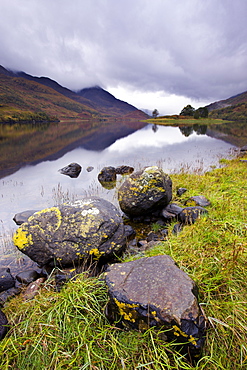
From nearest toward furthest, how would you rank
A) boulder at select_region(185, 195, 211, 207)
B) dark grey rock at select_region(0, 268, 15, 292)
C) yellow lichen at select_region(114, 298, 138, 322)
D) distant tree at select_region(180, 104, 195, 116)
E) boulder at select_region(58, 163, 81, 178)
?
yellow lichen at select_region(114, 298, 138, 322) → dark grey rock at select_region(0, 268, 15, 292) → boulder at select_region(185, 195, 211, 207) → boulder at select_region(58, 163, 81, 178) → distant tree at select_region(180, 104, 195, 116)

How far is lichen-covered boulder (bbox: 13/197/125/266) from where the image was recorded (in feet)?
17.3

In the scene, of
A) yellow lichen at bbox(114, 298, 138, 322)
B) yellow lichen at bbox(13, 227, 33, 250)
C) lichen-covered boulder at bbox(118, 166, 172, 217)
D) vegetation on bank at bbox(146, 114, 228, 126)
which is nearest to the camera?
yellow lichen at bbox(114, 298, 138, 322)

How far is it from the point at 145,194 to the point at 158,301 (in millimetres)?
5793

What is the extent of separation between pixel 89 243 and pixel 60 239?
858 mm

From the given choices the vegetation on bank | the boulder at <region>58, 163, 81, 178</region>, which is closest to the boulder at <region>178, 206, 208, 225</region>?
the boulder at <region>58, 163, 81, 178</region>

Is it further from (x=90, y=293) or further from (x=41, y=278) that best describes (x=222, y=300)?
(x=41, y=278)

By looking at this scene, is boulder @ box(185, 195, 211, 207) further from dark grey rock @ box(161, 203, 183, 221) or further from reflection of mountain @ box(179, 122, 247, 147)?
reflection of mountain @ box(179, 122, 247, 147)

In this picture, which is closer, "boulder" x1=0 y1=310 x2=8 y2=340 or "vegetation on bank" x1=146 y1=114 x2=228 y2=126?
"boulder" x1=0 y1=310 x2=8 y2=340

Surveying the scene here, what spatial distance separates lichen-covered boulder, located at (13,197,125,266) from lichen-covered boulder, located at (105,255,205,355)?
83.3 inches

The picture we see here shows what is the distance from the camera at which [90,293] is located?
11.3 ft

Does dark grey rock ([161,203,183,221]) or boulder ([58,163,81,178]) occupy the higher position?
dark grey rock ([161,203,183,221])

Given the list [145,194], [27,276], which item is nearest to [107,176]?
[145,194]

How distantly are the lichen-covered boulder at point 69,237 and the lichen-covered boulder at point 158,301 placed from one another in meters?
2.11

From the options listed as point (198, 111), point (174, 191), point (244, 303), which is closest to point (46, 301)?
point (244, 303)
